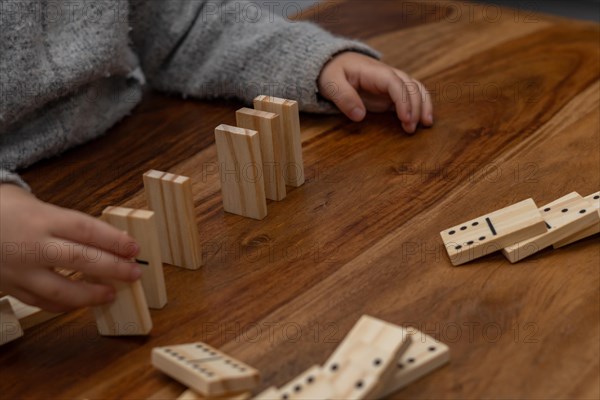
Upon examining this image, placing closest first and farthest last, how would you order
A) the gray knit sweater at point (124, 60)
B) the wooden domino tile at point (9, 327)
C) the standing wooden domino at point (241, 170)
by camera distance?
the wooden domino tile at point (9, 327) → the standing wooden domino at point (241, 170) → the gray knit sweater at point (124, 60)

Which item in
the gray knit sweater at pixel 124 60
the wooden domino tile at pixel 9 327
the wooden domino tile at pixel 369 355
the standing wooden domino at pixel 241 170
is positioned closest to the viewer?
the wooden domino tile at pixel 369 355

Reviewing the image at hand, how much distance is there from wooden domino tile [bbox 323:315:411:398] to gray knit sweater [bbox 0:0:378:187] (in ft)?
1.59

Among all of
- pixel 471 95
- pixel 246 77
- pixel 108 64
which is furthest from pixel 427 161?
pixel 108 64

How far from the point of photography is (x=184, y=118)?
1053mm

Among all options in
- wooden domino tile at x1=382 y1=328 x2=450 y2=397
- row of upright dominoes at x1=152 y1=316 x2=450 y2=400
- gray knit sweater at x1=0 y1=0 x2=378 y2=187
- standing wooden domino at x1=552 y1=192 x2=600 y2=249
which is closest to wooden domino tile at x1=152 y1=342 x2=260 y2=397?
row of upright dominoes at x1=152 y1=316 x2=450 y2=400

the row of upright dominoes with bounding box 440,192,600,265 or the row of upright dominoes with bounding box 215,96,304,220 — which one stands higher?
the row of upright dominoes with bounding box 215,96,304,220

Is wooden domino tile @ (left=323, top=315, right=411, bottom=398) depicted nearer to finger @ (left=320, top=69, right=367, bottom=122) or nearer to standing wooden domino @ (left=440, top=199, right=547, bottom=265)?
standing wooden domino @ (left=440, top=199, right=547, bottom=265)

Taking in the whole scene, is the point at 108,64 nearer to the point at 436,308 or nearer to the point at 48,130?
the point at 48,130

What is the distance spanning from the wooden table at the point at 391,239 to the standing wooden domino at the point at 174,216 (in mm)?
15

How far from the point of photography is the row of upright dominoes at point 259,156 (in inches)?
31.4

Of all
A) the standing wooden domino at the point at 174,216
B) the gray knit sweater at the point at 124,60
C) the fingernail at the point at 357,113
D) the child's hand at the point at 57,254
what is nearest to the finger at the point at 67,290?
the child's hand at the point at 57,254

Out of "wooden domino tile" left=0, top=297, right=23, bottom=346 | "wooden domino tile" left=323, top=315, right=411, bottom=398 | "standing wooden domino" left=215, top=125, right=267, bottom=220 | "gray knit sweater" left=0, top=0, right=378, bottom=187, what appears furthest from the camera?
"gray knit sweater" left=0, top=0, right=378, bottom=187

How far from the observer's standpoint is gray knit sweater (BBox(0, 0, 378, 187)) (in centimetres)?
94

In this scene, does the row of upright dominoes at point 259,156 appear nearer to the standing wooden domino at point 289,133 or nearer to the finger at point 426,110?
the standing wooden domino at point 289,133
